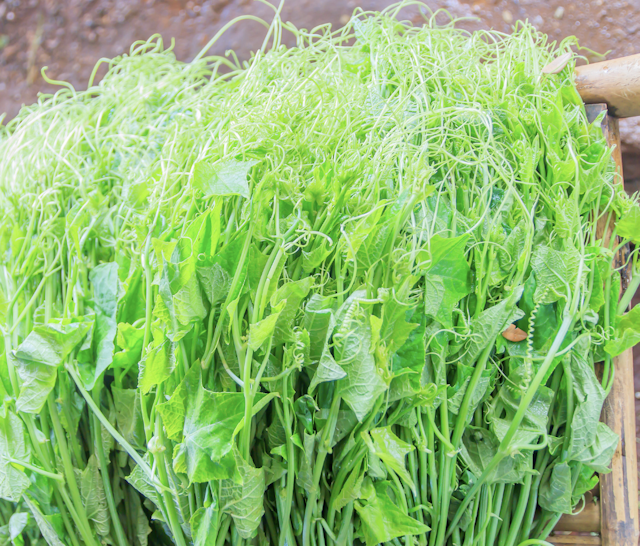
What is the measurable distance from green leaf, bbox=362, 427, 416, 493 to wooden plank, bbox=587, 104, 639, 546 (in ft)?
1.21

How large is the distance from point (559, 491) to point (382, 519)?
0.83ft

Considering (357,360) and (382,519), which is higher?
(357,360)

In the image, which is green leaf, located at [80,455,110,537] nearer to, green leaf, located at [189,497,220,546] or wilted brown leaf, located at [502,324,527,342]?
green leaf, located at [189,497,220,546]

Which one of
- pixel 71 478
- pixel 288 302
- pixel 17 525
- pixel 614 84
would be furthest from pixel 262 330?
pixel 614 84

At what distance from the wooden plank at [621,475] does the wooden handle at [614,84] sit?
0.42m

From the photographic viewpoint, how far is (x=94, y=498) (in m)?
0.67

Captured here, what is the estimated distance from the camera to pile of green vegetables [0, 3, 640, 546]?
541 mm

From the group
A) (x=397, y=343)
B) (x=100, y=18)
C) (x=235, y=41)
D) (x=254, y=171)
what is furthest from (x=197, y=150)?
(x=100, y=18)

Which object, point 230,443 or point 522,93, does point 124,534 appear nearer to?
point 230,443

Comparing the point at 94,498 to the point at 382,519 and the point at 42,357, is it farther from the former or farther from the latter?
the point at 382,519

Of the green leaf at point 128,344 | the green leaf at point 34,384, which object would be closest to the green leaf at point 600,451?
the green leaf at point 128,344

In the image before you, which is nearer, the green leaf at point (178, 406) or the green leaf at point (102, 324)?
the green leaf at point (178, 406)

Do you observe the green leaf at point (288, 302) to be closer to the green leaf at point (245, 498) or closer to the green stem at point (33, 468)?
the green leaf at point (245, 498)

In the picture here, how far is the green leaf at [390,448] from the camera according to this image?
1.67 feet
